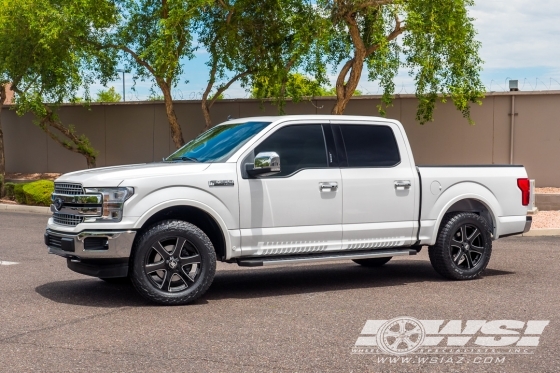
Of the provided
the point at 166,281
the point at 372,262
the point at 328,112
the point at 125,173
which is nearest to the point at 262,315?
the point at 166,281

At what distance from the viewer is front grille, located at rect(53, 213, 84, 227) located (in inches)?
346

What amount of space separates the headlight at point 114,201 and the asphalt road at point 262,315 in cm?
96

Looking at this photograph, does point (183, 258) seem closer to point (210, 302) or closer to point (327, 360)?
point (210, 302)

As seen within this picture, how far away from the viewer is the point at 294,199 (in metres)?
9.41

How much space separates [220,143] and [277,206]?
43.6 inches

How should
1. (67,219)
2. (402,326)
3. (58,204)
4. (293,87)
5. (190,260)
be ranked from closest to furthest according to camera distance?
(402,326) < (190,260) < (67,219) < (58,204) < (293,87)

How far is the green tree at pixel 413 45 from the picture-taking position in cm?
2005

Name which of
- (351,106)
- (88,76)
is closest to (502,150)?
(351,106)

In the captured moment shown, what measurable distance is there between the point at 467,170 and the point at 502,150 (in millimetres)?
13825

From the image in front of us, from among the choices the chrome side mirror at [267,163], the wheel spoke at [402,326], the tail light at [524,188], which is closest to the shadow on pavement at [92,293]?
the chrome side mirror at [267,163]

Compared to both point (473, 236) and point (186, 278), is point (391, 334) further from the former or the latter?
point (473, 236)

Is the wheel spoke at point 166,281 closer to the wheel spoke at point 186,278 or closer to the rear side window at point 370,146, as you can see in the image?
the wheel spoke at point 186,278

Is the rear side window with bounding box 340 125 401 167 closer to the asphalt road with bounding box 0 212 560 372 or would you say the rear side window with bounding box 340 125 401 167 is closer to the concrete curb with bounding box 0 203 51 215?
the asphalt road with bounding box 0 212 560 372

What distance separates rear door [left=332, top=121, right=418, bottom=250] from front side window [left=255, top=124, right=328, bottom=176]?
0.89ft
